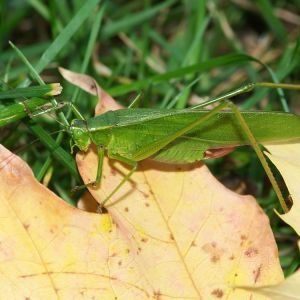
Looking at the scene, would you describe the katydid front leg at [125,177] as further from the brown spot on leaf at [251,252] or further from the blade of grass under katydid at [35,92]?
the brown spot on leaf at [251,252]

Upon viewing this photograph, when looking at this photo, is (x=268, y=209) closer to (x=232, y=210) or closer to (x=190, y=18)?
(x=232, y=210)

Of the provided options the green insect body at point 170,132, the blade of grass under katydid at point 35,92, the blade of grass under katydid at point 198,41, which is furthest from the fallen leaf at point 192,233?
the blade of grass under katydid at point 198,41

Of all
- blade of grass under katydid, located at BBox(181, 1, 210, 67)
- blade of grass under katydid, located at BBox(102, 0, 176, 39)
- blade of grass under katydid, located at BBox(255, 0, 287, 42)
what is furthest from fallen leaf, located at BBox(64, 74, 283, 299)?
blade of grass under katydid, located at BBox(255, 0, 287, 42)

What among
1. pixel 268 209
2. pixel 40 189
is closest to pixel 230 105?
pixel 268 209

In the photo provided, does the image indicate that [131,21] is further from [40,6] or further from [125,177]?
[125,177]

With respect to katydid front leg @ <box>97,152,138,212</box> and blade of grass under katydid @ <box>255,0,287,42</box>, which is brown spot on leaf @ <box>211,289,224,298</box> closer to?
katydid front leg @ <box>97,152,138,212</box>
